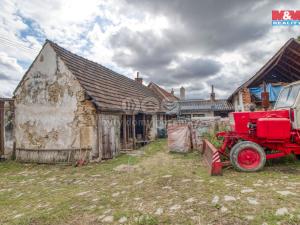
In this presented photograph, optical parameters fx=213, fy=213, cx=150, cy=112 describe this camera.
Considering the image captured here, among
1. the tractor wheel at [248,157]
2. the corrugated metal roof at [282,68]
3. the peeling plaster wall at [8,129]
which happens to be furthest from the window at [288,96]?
the peeling plaster wall at [8,129]

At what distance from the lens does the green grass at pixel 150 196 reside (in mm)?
3590

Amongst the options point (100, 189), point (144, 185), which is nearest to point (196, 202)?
point (144, 185)

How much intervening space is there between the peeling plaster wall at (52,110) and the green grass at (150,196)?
2276mm

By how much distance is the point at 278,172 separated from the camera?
5.86 m

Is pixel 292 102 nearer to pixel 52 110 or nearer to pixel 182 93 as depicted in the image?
pixel 52 110

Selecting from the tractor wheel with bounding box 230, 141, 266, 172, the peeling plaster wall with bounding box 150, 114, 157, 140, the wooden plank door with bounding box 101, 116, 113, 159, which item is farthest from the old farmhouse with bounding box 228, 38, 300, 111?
the wooden plank door with bounding box 101, 116, 113, 159

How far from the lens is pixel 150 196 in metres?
4.70

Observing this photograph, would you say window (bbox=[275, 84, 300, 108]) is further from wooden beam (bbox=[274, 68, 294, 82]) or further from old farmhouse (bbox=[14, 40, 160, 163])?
old farmhouse (bbox=[14, 40, 160, 163])

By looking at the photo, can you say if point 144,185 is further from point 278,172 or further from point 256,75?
point 256,75

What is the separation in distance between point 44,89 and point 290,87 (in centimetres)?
Result: 1015

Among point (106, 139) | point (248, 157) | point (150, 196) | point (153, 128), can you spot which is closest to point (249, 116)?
point (248, 157)

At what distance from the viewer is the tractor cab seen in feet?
19.2

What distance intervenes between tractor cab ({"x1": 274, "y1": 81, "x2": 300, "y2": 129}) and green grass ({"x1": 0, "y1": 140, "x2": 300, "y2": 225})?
56.9 inches

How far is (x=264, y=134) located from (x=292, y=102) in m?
1.35
